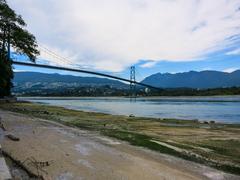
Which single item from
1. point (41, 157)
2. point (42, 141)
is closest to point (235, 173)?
point (41, 157)

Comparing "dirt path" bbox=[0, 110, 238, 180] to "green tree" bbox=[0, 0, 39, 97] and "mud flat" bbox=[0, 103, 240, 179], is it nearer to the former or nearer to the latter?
"mud flat" bbox=[0, 103, 240, 179]

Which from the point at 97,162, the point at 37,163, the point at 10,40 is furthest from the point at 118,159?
the point at 10,40

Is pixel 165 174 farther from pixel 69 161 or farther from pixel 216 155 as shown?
pixel 216 155

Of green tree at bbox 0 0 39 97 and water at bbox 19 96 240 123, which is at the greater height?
green tree at bbox 0 0 39 97

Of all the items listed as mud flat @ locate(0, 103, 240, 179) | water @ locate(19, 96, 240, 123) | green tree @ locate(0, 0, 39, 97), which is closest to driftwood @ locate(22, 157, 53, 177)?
mud flat @ locate(0, 103, 240, 179)

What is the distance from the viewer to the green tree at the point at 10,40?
26406 mm

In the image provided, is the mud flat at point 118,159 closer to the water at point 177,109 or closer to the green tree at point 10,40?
the green tree at point 10,40

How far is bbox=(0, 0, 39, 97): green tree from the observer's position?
Result: 2641 centimetres

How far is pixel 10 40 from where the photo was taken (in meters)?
36.8

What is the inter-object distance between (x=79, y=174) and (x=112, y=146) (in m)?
5.40

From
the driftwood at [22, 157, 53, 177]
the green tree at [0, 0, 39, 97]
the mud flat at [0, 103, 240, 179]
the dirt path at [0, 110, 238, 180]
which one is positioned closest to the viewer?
the driftwood at [22, 157, 53, 177]

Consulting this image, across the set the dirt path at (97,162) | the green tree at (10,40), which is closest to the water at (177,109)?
the green tree at (10,40)

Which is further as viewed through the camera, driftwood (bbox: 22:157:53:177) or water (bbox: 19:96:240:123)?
water (bbox: 19:96:240:123)

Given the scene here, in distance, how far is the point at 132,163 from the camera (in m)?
11.0
